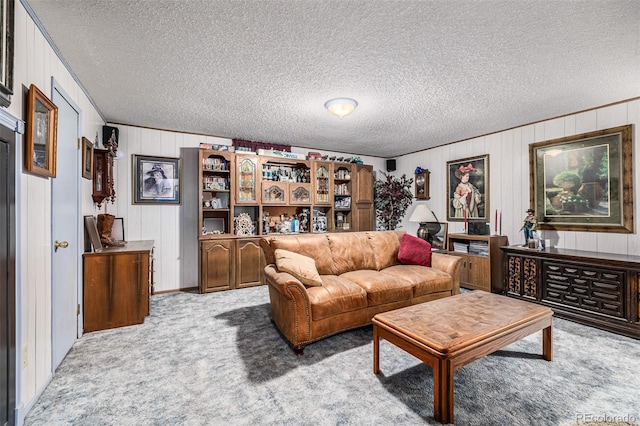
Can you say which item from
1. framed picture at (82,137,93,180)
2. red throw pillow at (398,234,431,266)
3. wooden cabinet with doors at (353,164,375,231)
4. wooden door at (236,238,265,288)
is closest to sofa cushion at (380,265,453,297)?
red throw pillow at (398,234,431,266)

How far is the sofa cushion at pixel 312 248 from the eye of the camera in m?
3.19

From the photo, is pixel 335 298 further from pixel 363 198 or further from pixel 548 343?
pixel 363 198

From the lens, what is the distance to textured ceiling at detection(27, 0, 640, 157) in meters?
1.83

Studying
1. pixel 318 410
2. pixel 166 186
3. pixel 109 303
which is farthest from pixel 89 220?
pixel 318 410

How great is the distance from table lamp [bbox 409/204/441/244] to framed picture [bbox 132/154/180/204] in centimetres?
405

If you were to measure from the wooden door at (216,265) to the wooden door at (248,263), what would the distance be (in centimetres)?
10

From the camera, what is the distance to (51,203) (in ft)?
7.00

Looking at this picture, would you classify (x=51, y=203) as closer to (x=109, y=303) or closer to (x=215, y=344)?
(x=109, y=303)

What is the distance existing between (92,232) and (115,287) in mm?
640

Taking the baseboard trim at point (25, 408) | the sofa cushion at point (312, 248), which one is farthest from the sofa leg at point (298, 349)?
the baseboard trim at point (25, 408)

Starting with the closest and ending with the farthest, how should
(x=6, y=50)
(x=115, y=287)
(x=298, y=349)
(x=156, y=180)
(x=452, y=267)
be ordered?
(x=6, y=50), (x=298, y=349), (x=115, y=287), (x=452, y=267), (x=156, y=180)

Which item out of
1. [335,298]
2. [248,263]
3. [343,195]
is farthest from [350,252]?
[343,195]

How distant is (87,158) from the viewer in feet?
9.91

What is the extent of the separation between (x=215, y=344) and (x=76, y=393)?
1005 mm
